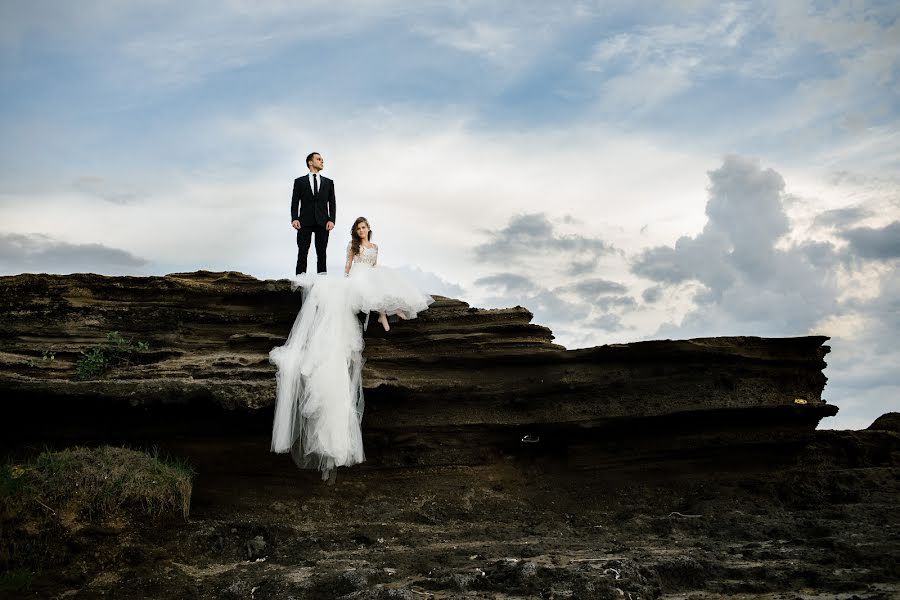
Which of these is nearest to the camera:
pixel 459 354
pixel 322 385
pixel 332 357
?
pixel 322 385

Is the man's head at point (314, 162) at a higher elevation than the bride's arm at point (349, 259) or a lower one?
higher

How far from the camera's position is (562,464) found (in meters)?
13.4

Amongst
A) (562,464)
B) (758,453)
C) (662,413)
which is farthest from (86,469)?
(758,453)

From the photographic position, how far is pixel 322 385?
37.8 ft

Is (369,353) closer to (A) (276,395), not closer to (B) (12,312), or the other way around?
(A) (276,395)

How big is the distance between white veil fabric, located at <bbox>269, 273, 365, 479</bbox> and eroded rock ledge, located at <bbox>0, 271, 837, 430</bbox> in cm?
73

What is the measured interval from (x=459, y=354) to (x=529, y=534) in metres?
3.15

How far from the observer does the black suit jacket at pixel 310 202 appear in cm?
1377

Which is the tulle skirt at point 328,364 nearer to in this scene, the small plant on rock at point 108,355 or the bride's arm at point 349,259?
the bride's arm at point 349,259

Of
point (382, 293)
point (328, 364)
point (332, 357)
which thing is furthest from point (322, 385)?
point (382, 293)

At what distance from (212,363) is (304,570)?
4023 mm

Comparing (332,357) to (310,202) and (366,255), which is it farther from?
(310,202)

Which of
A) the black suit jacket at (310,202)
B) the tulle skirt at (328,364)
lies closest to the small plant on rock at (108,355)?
the tulle skirt at (328,364)

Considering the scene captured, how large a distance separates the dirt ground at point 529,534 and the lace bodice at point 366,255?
3.59 meters
